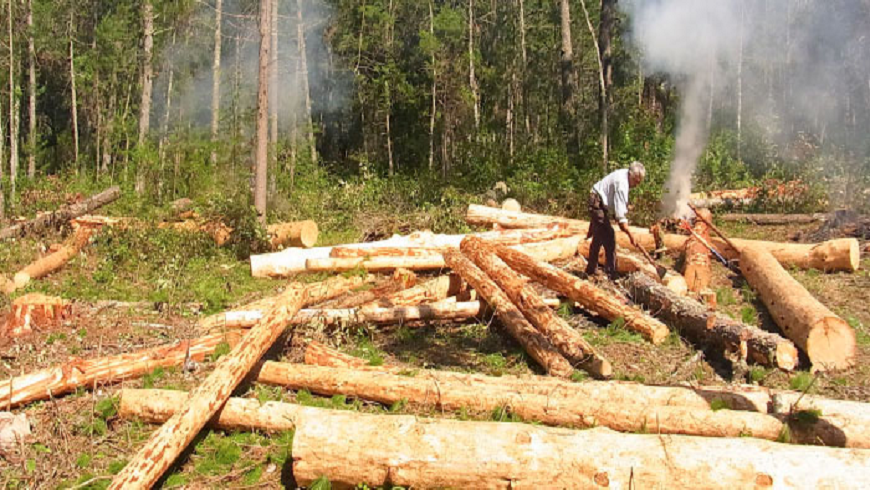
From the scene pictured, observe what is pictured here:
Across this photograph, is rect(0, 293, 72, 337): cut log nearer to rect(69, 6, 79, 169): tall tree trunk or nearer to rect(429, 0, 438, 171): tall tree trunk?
rect(429, 0, 438, 171): tall tree trunk

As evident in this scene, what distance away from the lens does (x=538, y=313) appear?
24.6 ft

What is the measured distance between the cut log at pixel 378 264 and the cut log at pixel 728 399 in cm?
376

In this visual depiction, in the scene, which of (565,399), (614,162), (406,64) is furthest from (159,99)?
(565,399)

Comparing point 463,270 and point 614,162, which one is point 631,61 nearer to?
point 614,162

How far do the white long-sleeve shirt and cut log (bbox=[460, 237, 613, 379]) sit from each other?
1.48m

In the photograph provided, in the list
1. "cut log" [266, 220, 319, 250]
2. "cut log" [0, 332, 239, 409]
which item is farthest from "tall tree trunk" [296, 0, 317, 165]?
"cut log" [0, 332, 239, 409]

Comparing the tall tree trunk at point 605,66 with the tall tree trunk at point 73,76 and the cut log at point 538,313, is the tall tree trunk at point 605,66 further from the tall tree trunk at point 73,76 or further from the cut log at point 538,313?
the tall tree trunk at point 73,76

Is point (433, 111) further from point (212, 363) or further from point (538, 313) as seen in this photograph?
point (212, 363)

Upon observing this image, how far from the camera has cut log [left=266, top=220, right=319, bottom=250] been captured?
11.9 meters

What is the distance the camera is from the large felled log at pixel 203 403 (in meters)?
4.28

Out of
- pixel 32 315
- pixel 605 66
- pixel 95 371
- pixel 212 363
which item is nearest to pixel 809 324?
pixel 212 363

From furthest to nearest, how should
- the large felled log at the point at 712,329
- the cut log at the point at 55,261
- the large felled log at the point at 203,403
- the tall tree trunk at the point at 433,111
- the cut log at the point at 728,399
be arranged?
the tall tree trunk at the point at 433,111
the cut log at the point at 55,261
the large felled log at the point at 712,329
the cut log at the point at 728,399
the large felled log at the point at 203,403

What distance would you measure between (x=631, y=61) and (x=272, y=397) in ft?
124

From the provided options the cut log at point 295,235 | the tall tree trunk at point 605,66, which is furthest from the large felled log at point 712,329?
the tall tree trunk at point 605,66
